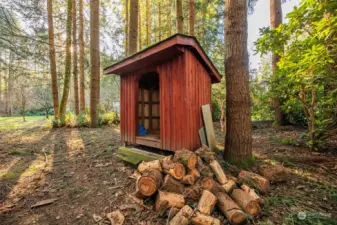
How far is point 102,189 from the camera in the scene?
9.53 ft

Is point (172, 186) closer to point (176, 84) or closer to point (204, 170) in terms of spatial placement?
point (204, 170)

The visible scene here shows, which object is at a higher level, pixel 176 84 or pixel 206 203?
pixel 176 84

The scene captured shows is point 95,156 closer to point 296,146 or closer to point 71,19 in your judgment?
point 296,146

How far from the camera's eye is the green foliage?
3010 millimetres

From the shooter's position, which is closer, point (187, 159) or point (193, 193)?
point (193, 193)

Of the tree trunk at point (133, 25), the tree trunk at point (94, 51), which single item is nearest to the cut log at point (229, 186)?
the tree trunk at point (133, 25)

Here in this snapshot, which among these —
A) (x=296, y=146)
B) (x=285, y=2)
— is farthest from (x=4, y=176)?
(x=285, y=2)

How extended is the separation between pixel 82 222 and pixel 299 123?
9.21m

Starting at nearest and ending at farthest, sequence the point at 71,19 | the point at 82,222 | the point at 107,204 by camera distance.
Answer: the point at 82,222 → the point at 107,204 → the point at 71,19

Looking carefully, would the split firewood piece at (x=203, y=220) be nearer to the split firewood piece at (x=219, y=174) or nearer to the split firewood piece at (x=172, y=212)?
the split firewood piece at (x=172, y=212)

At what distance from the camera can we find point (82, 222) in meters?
2.14

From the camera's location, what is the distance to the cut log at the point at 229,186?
94.3 inches

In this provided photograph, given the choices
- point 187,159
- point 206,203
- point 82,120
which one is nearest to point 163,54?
point 187,159

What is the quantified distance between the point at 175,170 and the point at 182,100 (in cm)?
146
